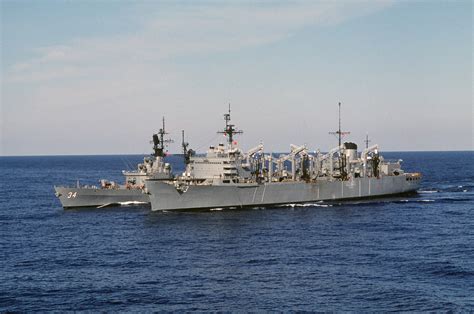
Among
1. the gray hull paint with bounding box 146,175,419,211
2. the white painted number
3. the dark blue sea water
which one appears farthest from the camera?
the white painted number

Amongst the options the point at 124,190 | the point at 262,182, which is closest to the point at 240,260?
the point at 262,182

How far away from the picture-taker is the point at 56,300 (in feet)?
121

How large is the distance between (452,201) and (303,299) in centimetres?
6174

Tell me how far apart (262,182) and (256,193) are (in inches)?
97.9

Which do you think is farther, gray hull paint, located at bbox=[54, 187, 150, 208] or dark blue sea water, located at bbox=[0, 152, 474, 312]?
gray hull paint, located at bbox=[54, 187, 150, 208]

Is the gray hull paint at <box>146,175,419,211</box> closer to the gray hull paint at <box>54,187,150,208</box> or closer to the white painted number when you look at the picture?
the gray hull paint at <box>54,187,150,208</box>

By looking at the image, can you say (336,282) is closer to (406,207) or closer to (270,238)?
(270,238)

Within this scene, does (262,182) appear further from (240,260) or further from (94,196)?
(240,260)

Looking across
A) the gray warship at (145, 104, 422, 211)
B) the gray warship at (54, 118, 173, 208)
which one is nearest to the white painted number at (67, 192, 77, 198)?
the gray warship at (54, 118, 173, 208)

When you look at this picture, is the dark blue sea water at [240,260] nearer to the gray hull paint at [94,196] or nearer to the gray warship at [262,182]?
the gray warship at [262,182]

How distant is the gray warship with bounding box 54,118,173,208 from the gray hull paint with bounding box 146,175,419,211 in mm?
10273

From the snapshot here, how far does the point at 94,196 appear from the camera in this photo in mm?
85375

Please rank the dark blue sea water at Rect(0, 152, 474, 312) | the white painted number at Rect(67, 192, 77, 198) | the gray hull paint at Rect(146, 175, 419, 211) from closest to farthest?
the dark blue sea water at Rect(0, 152, 474, 312) < the gray hull paint at Rect(146, 175, 419, 211) < the white painted number at Rect(67, 192, 77, 198)

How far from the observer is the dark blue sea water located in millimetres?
36469
